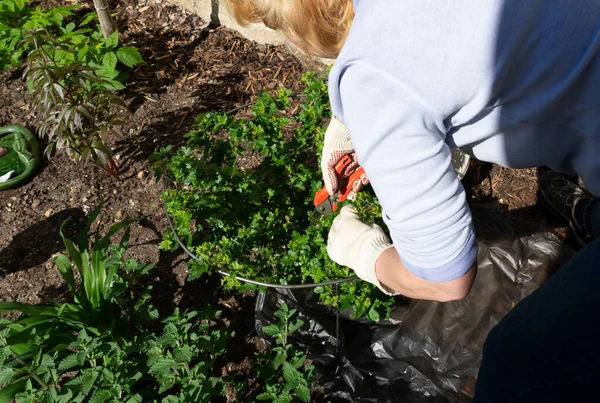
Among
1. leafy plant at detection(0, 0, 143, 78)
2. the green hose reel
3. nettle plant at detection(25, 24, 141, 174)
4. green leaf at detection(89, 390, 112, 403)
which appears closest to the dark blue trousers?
green leaf at detection(89, 390, 112, 403)

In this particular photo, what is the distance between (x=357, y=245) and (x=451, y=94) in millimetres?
808

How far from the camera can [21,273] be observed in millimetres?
2613

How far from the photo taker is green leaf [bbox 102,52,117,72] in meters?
2.92

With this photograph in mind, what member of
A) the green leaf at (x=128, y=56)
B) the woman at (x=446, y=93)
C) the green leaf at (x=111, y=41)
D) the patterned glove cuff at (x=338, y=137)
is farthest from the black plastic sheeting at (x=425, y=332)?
the green leaf at (x=111, y=41)

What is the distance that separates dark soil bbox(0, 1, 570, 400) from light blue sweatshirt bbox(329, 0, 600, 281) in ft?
4.90

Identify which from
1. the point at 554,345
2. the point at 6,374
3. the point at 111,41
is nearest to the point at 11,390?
the point at 6,374

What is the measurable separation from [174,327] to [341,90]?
1.21 metres

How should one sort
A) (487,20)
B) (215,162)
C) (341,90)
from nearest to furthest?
1. (487,20)
2. (341,90)
3. (215,162)

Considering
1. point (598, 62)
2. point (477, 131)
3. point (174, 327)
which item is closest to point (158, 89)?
point (174, 327)

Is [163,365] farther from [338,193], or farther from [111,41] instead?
[111,41]

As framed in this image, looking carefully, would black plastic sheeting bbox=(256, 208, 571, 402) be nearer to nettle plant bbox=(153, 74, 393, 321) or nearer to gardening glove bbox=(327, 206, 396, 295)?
nettle plant bbox=(153, 74, 393, 321)

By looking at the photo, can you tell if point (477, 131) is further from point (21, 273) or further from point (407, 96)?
point (21, 273)

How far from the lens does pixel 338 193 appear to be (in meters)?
1.98

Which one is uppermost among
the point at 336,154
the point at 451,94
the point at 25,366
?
the point at 451,94
